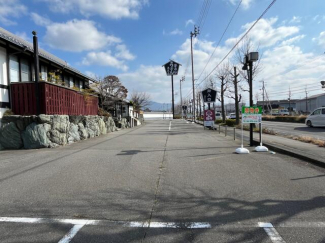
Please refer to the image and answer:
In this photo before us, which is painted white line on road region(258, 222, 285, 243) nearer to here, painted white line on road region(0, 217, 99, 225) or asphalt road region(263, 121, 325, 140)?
painted white line on road region(0, 217, 99, 225)

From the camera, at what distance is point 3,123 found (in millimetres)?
11031

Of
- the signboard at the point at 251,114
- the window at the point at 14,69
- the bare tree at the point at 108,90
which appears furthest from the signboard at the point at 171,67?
the signboard at the point at 251,114

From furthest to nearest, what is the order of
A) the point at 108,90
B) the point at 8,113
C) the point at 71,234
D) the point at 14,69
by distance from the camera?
the point at 108,90
the point at 14,69
the point at 8,113
the point at 71,234

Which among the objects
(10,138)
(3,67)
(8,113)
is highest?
(3,67)

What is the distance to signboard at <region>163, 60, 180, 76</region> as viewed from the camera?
6341 centimetres

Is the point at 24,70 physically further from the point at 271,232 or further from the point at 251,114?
the point at 271,232

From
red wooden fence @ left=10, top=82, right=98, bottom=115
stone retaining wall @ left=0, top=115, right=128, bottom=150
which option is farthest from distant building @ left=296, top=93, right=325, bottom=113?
stone retaining wall @ left=0, top=115, right=128, bottom=150

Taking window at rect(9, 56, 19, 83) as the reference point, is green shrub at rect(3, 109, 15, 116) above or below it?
below

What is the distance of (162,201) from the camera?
172 inches

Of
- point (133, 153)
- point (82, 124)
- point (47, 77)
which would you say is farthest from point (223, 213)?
point (47, 77)

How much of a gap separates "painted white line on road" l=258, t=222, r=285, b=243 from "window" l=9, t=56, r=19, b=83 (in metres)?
13.2

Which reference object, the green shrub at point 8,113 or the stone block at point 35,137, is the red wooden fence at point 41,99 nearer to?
the green shrub at point 8,113

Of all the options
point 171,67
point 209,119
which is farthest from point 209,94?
point 171,67

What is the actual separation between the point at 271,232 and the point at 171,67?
62.5 metres
